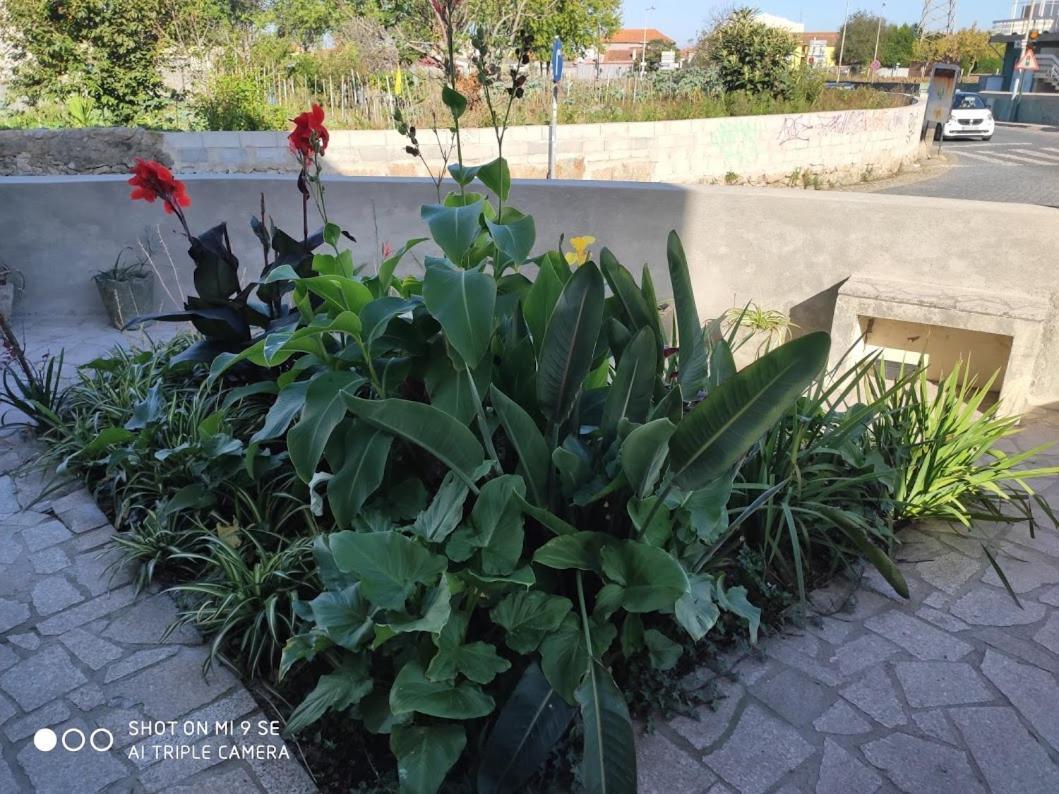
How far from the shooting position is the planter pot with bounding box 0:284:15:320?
443 centimetres

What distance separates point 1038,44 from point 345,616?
47.6m

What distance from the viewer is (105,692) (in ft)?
5.99

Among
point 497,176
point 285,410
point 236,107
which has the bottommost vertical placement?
point 285,410

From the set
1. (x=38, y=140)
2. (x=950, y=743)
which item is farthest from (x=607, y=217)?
(x=38, y=140)

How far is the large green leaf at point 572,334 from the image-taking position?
1.78 meters

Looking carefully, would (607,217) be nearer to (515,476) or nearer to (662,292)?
(662,292)

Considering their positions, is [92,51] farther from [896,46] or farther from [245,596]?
[896,46]

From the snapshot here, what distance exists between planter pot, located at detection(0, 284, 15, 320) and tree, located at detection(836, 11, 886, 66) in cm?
5328

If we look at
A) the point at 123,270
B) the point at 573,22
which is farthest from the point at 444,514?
the point at 573,22

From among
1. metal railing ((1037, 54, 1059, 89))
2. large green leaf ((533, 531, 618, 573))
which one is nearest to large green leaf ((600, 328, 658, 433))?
large green leaf ((533, 531, 618, 573))

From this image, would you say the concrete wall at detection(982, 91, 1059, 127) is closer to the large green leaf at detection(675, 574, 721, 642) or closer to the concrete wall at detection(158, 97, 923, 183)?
the concrete wall at detection(158, 97, 923, 183)

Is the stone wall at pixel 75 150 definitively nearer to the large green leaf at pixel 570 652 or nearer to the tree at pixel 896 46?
the large green leaf at pixel 570 652

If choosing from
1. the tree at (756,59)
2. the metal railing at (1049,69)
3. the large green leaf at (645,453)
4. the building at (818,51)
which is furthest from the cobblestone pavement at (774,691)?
the metal railing at (1049,69)

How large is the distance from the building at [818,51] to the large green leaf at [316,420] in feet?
59.2
